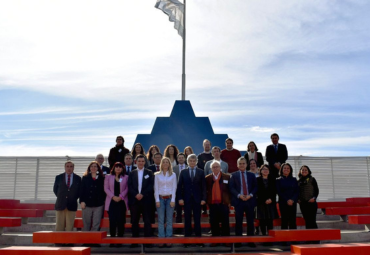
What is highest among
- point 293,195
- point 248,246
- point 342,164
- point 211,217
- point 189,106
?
point 189,106

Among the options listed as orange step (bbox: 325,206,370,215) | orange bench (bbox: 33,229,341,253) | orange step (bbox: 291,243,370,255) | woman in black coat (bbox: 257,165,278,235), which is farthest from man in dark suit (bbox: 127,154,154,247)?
orange step (bbox: 325,206,370,215)

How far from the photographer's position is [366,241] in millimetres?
6648

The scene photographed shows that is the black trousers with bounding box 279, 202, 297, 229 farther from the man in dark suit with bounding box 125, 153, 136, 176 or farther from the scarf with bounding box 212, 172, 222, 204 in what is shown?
the man in dark suit with bounding box 125, 153, 136, 176

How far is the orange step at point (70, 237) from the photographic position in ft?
17.9

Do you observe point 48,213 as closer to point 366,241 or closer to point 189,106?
point 189,106

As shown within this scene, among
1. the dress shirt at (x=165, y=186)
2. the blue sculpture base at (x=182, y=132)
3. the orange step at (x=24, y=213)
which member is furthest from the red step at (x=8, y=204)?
the dress shirt at (x=165, y=186)

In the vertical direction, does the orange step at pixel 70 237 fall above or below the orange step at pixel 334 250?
above

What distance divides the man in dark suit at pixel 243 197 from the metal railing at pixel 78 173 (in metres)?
5.55

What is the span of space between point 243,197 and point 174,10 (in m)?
8.29

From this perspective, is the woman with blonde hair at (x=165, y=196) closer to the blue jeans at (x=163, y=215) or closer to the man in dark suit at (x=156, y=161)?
the blue jeans at (x=163, y=215)

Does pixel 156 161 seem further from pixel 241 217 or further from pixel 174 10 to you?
pixel 174 10

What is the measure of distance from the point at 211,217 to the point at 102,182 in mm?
2226

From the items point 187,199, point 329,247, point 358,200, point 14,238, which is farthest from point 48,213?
point 358,200

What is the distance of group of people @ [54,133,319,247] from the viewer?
5902 mm
